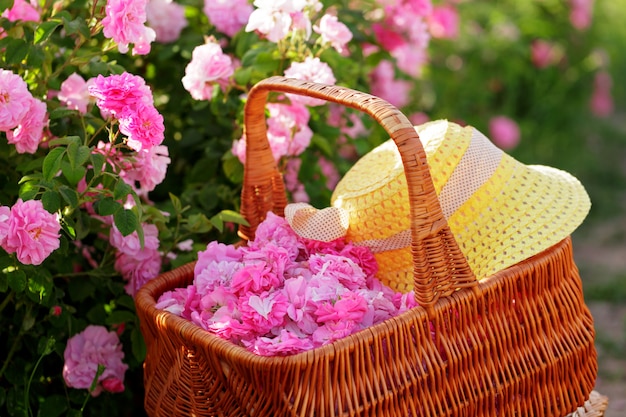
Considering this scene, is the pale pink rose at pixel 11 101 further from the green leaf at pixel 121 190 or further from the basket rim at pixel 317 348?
the basket rim at pixel 317 348

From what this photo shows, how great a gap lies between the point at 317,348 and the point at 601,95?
11.8 ft

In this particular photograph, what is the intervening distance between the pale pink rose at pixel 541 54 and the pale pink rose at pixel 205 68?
Answer: 8.29 ft

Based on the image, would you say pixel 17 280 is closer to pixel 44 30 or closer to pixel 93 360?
pixel 93 360

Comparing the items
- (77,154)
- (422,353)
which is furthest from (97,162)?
(422,353)

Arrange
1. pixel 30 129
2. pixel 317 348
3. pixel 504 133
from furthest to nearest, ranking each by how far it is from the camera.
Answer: pixel 504 133 → pixel 30 129 → pixel 317 348

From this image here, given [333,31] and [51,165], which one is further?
[333,31]

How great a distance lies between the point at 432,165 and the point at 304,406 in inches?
24.7

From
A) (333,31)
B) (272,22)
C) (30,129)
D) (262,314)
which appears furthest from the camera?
(333,31)

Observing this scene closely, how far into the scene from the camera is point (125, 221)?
1667mm

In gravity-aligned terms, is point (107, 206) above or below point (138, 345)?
above

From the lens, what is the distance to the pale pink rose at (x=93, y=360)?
1.87 meters

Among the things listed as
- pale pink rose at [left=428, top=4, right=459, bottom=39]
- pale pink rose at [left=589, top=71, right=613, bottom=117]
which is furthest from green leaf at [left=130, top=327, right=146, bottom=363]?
pale pink rose at [left=589, top=71, right=613, bottom=117]

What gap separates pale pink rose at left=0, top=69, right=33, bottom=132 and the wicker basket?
0.43 m

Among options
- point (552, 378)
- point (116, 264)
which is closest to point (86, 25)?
point (116, 264)
